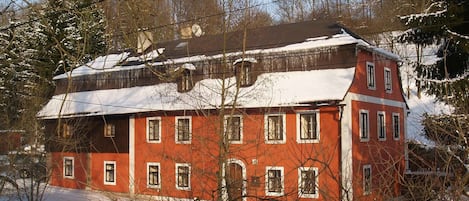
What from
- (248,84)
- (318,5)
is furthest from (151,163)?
(318,5)

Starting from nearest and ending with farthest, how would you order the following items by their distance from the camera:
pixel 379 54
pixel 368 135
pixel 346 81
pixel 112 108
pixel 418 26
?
1. pixel 418 26
2. pixel 346 81
3. pixel 368 135
4. pixel 379 54
5. pixel 112 108

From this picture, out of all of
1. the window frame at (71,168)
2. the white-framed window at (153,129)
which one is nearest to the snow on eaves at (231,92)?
the white-framed window at (153,129)

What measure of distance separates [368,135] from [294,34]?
526 cm

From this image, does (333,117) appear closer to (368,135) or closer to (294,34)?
(368,135)

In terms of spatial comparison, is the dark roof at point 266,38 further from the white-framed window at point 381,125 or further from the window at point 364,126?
the white-framed window at point 381,125

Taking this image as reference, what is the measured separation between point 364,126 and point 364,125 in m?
0.04

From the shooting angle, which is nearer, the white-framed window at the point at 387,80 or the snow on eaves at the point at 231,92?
the snow on eaves at the point at 231,92

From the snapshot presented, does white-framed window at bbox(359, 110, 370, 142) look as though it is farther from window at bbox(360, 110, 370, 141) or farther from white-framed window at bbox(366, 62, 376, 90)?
white-framed window at bbox(366, 62, 376, 90)

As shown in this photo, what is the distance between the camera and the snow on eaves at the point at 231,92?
20.2 meters

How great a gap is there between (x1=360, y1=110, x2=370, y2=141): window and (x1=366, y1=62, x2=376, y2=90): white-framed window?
126 centimetres

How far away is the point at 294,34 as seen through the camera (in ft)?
77.2

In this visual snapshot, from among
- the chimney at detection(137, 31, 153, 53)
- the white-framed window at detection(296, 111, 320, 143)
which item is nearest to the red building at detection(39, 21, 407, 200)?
the white-framed window at detection(296, 111, 320, 143)

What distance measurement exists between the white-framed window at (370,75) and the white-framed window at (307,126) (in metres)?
3.07

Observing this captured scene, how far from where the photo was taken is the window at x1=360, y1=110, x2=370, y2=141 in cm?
2148
